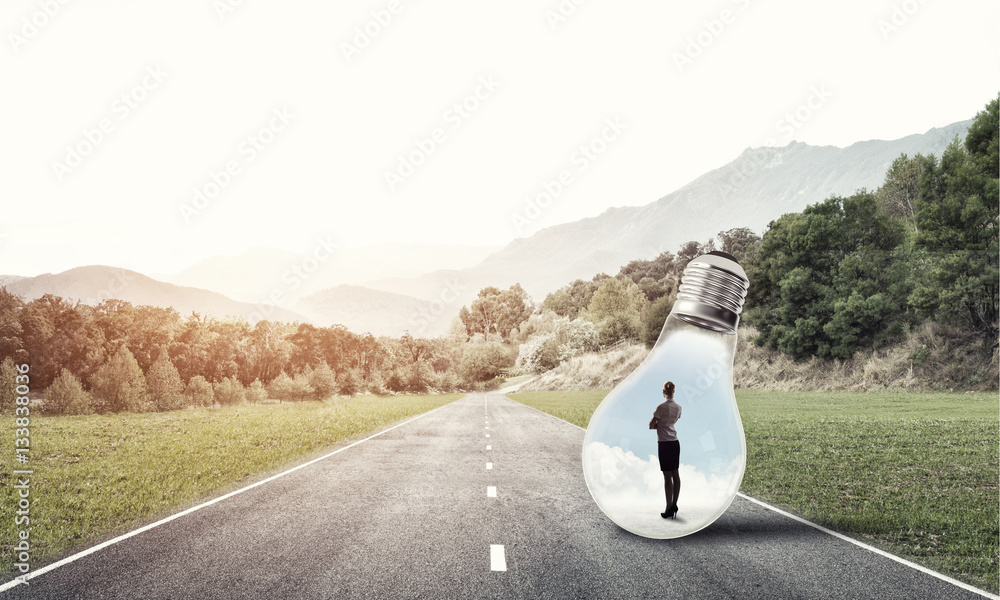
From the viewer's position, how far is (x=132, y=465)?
12375 millimetres

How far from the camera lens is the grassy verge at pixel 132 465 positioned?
730 cm

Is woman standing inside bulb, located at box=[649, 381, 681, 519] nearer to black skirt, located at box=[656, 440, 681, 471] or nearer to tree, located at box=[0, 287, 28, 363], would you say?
black skirt, located at box=[656, 440, 681, 471]

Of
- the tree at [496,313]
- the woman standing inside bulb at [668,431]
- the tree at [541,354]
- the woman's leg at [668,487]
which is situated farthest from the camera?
the tree at [496,313]

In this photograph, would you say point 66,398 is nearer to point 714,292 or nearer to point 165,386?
point 165,386

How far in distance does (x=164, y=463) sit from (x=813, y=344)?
1626 inches

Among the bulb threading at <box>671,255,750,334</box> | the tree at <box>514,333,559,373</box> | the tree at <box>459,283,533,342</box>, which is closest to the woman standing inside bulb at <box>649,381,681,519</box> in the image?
the bulb threading at <box>671,255,750,334</box>

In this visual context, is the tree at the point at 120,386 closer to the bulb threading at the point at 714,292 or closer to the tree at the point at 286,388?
the tree at the point at 286,388

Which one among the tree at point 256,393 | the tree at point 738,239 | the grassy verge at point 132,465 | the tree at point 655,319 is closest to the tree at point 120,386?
the grassy verge at point 132,465

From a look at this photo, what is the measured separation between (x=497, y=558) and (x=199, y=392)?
3450 centimetres

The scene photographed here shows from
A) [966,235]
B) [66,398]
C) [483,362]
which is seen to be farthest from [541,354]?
[66,398]

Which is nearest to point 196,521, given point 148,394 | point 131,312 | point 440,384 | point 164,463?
point 164,463

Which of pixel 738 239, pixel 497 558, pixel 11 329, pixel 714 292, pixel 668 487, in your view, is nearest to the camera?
pixel 714 292

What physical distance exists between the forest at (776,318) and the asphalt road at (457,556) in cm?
2043

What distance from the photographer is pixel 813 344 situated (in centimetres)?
4284
